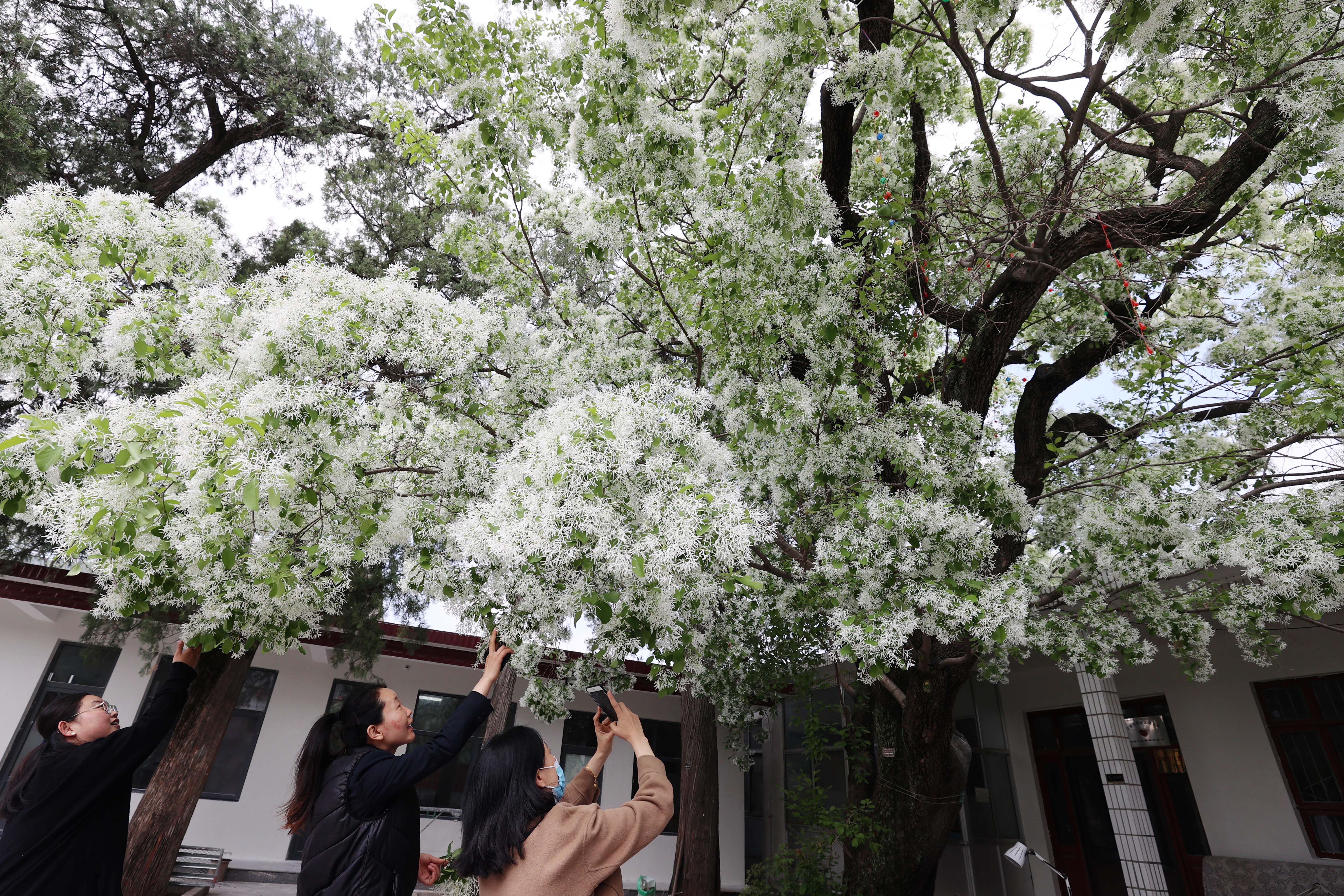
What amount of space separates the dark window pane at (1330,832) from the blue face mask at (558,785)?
7620mm

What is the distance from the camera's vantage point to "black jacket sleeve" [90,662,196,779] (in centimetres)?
212

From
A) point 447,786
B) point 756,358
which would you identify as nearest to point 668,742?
point 447,786

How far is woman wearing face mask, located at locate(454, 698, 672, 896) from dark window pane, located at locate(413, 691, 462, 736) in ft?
29.6

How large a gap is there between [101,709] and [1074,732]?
9.52 m

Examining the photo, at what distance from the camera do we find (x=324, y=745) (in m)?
2.14

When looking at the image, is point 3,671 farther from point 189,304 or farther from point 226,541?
point 226,541

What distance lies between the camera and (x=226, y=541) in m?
3.05

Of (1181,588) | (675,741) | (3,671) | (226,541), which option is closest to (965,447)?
(1181,588)

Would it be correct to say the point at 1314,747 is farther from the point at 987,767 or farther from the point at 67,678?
the point at 67,678

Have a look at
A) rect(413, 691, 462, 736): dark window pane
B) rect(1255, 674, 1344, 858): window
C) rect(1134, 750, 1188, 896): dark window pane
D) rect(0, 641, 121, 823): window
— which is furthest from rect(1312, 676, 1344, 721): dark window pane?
rect(0, 641, 121, 823): window

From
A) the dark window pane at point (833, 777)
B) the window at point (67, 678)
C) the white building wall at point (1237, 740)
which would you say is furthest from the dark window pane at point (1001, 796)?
the window at point (67, 678)

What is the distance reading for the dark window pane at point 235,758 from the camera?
8.39 meters

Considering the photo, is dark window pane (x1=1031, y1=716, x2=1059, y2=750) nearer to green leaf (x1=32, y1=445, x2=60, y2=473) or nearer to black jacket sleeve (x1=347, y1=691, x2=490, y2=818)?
black jacket sleeve (x1=347, y1=691, x2=490, y2=818)

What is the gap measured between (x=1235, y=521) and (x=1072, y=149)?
2.63m
